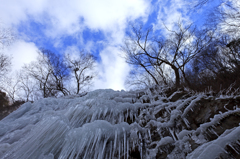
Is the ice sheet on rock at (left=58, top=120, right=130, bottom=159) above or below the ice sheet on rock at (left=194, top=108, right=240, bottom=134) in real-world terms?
below

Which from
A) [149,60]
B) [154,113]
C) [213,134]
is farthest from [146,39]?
[213,134]

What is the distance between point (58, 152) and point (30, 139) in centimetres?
40

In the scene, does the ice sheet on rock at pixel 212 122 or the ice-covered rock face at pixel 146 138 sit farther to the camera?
the ice sheet on rock at pixel 212 122

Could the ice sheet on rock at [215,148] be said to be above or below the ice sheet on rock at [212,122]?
below

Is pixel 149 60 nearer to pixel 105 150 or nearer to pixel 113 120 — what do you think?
pixel 113 120

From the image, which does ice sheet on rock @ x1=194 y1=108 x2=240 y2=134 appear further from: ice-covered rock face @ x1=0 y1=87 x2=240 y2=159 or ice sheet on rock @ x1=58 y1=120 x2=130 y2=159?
ice sheet on rock @ x1=58 y1=120 x2=130 y2=159

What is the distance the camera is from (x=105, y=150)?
1.40 m

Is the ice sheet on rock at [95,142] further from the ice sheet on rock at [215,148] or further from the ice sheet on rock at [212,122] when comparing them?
the ice sheet on rock at [212,122]

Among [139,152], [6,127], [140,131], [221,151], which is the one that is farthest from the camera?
[6,127]

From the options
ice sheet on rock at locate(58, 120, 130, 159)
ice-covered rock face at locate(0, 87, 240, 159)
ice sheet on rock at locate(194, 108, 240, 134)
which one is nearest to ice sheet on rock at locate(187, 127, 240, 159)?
ice-covered rock face at locate(0, 87, 240, 159)

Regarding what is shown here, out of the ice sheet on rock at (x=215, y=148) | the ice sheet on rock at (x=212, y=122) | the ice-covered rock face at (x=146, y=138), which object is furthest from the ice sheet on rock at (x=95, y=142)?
the ice sheet on rock at (x=212, y=122)

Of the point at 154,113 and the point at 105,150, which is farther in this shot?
the point at 154,113

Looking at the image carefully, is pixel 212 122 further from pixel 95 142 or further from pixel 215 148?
pixel 95 142

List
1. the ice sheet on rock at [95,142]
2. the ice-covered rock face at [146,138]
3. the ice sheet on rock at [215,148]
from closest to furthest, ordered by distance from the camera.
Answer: the ice sheet on rock at [215,148] → the ice-covered rock face at [146,138] → the ice sheet on rock at [95,142]
